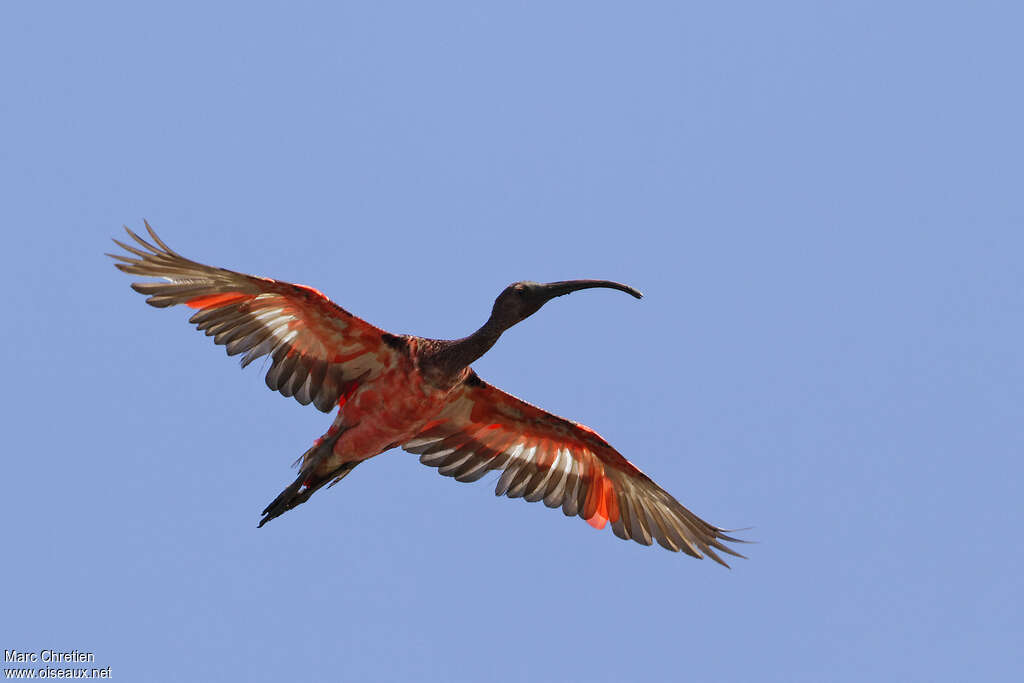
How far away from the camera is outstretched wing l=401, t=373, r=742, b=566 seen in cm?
1978

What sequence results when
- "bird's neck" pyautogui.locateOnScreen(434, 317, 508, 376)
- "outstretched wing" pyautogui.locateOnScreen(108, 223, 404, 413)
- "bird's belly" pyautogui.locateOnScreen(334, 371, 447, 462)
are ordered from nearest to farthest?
"outstretched wing" pyautogui.locateOnScreen(108, 223, 404, 413) < "bird's neck" pyautogui.locateOnScreen(434, 317, 508, 376) < "bird's belly" pyautogui.locateOnScreen(334, 371, 447, 462)

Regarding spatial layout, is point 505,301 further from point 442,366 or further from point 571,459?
point 571,459

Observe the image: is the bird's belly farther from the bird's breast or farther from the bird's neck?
the bird's neck

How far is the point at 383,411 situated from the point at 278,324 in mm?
1778

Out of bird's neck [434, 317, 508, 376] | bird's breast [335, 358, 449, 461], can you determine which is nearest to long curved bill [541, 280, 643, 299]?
bird's neck [434, 317, 508, 376]

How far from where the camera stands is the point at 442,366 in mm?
18219

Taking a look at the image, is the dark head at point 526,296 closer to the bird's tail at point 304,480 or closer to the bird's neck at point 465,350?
the bird's neck at point 465,350

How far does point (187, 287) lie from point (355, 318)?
2.14m

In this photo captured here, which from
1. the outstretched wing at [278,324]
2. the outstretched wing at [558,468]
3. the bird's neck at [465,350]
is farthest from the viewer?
the outstretched wing at [558,468]

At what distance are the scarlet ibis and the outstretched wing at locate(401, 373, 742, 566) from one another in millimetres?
14

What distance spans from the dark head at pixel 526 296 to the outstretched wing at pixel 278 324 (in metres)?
1.40

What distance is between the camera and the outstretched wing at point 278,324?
17.5 m

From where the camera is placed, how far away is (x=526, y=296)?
18344 millimetres

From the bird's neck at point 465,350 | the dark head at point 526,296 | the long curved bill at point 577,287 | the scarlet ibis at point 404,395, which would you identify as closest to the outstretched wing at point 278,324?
the scarlet ibis at point 404,395
